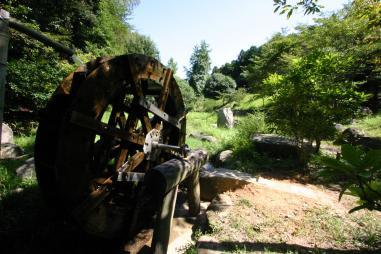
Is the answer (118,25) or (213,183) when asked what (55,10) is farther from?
(213,183)

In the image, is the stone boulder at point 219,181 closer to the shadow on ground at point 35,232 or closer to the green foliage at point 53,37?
the shadow on ground at point 35,232

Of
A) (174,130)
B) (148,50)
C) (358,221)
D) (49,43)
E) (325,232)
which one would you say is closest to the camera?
(49,43)

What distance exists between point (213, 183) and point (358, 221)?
2.16 metres

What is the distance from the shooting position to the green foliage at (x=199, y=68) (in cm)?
2929

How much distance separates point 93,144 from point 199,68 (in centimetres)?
2732

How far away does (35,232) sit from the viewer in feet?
11.7

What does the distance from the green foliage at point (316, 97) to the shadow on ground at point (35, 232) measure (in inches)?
164

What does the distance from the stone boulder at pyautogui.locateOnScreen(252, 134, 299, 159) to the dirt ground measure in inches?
84.0

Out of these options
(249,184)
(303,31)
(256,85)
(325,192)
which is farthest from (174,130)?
(256,85)

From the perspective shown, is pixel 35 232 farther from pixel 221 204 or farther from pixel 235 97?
pixel 235 97

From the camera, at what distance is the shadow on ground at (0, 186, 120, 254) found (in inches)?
132

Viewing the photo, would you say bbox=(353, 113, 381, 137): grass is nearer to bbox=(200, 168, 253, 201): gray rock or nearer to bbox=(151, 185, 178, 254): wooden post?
bbox=(200, 168, 253, 201): gray rock

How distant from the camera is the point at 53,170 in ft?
9.95

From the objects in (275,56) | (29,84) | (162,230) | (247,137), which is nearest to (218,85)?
(275,56)
